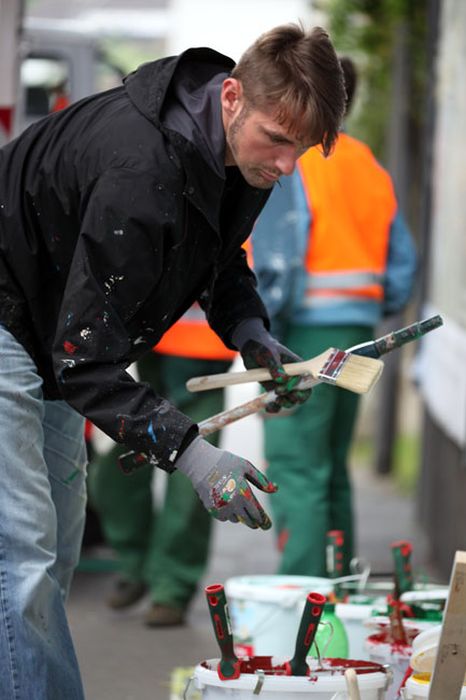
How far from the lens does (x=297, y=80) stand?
10.3 feet

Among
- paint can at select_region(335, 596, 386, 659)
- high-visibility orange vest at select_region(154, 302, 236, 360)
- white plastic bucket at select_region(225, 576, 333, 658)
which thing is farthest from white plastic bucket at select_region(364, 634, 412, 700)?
high-visibility orange vest at select_region(154, 302, 236, 360)

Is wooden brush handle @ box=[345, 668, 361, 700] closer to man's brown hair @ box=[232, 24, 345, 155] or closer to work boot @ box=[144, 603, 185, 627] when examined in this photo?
man's brown hair @ box=[232, 24, 345, 155]

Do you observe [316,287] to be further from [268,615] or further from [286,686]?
[286,686]

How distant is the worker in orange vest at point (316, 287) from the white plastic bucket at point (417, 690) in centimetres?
248

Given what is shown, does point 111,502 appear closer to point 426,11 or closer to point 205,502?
point 205,502

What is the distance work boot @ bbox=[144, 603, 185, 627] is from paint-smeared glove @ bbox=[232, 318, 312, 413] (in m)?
2.29

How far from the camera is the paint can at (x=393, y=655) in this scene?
3832mm

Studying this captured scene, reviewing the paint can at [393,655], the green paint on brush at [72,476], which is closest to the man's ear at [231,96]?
the green paint on brush at [72,476]

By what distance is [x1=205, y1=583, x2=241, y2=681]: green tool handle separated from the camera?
11.1ft

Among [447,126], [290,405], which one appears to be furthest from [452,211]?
[290,405]

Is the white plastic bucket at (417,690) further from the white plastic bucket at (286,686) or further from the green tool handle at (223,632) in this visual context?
the green tool handle at (223,632)

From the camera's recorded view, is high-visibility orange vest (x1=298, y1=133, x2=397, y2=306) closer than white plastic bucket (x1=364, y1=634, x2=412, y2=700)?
No

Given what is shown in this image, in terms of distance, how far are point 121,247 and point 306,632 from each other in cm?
97

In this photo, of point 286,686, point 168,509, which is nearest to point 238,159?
point 286,686
